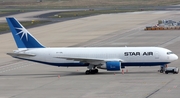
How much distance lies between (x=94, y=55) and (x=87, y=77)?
11.5ft

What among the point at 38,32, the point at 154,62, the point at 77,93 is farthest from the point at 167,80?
the point at 38,32

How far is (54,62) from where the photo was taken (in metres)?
65.4

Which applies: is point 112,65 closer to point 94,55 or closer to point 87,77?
point 94,55

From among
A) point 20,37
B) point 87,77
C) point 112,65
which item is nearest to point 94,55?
point 112,65

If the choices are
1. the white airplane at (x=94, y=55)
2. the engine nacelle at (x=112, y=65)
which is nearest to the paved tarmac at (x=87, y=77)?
the engine nacelle at (x=112, y=65)

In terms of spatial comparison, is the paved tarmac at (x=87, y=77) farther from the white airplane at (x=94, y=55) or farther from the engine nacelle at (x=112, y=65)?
the white airplane at (x=94, y=55)

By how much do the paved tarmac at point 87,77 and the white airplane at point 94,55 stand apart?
4.27 ft

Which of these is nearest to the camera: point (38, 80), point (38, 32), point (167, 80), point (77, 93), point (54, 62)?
point (77, 93)

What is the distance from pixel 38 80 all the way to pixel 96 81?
705 cm

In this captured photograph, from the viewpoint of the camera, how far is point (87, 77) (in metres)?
61.7

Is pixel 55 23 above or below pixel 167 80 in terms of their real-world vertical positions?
above

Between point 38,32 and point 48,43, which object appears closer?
point 48,43

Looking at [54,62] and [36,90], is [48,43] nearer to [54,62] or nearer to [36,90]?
[54,62]

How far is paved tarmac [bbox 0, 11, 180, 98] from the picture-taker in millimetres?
50594
